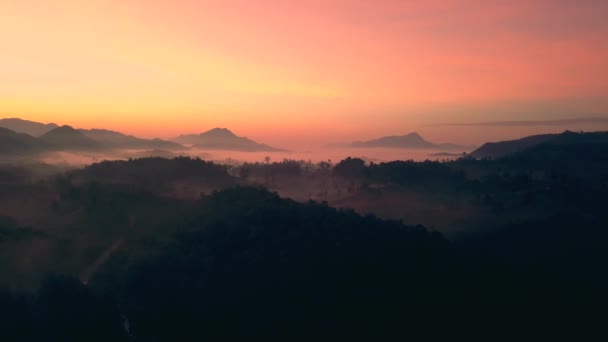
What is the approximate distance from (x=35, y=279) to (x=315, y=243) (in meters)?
34.5

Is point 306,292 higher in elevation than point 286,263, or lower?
lower

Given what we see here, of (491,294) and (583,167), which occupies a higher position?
(583,167)

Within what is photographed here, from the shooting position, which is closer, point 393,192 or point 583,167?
point 393,192

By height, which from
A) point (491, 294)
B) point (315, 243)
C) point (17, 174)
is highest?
point (17, 174)

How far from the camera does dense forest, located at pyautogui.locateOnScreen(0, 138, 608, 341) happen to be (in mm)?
49219

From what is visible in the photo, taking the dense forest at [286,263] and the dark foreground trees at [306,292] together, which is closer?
the dark foreground trees at [306,292]

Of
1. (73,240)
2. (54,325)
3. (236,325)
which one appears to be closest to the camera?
(54,325)

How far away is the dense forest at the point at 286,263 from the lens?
49219 millimetres

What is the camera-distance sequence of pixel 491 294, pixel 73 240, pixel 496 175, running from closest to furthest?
pixel 491 294
pixel 73 240
pixel 496 175

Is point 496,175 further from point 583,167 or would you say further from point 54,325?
point 54,325

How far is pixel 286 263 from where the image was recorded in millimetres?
59094

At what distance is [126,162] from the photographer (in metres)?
121

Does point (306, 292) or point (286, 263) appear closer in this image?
point (306, 292)

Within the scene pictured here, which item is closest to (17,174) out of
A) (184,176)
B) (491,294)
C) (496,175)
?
(184,176)
